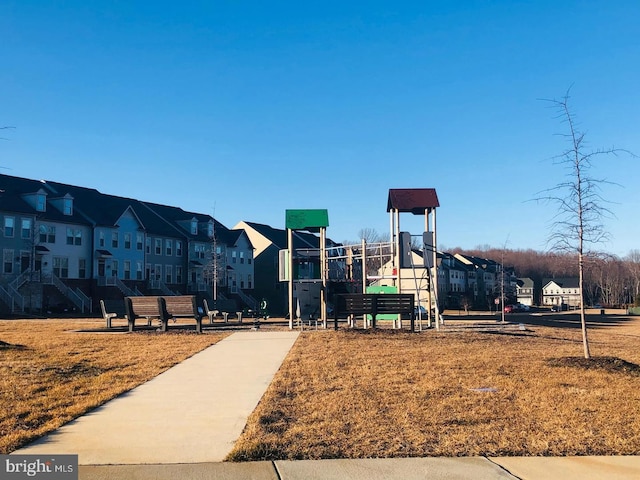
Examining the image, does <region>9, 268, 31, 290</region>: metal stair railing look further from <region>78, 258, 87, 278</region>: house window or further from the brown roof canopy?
the brown roof canopy

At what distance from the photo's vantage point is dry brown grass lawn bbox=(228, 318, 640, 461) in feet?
19.0

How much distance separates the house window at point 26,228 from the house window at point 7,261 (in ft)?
5.37

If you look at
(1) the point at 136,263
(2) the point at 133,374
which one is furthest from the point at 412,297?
(1) the point at 136,263

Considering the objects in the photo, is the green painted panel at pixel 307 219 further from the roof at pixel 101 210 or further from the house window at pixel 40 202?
the house window at pixel 40 202

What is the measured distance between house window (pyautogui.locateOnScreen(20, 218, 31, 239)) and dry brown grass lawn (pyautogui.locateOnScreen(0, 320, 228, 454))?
1241 inches

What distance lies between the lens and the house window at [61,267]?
47781mm

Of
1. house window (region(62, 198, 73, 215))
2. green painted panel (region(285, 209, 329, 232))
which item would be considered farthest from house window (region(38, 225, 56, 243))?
green painted panel (region(285, 209, 329, 232))

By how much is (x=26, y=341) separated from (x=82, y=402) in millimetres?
9109

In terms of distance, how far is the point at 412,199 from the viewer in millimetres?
24438

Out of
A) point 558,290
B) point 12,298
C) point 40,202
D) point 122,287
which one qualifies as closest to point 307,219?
point 12,298

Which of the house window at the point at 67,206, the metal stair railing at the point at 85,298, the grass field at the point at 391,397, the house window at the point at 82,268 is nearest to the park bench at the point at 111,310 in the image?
the grass field at the point at 391,397

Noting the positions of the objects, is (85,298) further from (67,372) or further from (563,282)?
(563,282)

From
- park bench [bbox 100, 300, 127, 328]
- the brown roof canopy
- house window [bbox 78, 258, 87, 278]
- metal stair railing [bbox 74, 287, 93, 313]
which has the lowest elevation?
park bench [bbox 100, 300, 127, 328]

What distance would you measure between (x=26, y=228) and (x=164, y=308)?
105 ft
